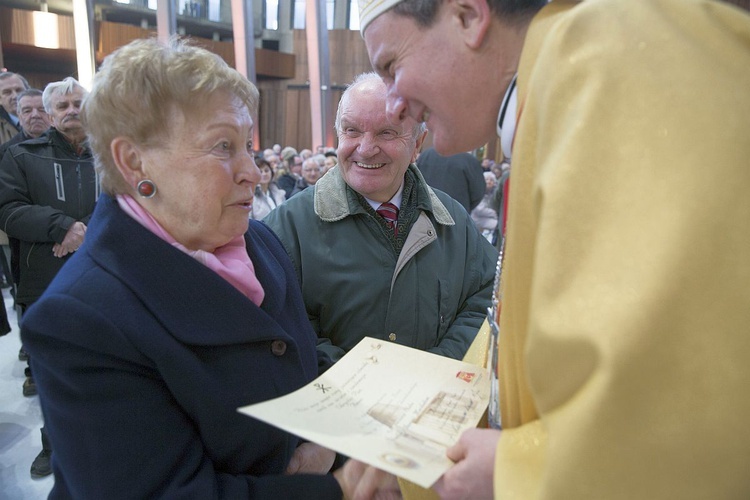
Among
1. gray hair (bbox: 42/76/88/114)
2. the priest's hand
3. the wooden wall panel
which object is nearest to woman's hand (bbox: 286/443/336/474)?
the priest's hand

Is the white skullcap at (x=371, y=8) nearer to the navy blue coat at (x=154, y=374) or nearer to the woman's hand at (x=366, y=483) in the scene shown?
the navy blue coat at (x=154, y=374)

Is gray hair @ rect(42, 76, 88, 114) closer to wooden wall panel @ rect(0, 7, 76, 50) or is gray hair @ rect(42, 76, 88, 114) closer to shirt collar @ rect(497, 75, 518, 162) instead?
shirt collar @ rect(497, 75, 518, 162)

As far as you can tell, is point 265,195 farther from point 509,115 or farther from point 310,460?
point 509,115

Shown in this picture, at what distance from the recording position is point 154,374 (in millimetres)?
1128

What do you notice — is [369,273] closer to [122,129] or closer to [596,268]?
[122,129]

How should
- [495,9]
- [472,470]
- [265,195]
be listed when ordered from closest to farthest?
1. [472,470]
2. [495,9]
3. [265,195]

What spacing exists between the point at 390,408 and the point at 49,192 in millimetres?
3213

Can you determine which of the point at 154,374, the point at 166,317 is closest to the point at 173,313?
the point at 166,317

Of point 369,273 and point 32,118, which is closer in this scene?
point 369,273

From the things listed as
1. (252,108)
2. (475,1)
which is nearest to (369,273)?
(252,108)

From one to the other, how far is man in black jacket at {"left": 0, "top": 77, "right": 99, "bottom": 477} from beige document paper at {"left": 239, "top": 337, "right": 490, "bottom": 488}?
9.07ft

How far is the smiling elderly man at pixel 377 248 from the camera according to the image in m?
1.90

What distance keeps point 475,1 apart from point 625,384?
68 centimetres

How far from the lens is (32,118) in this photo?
4148 millimetres
